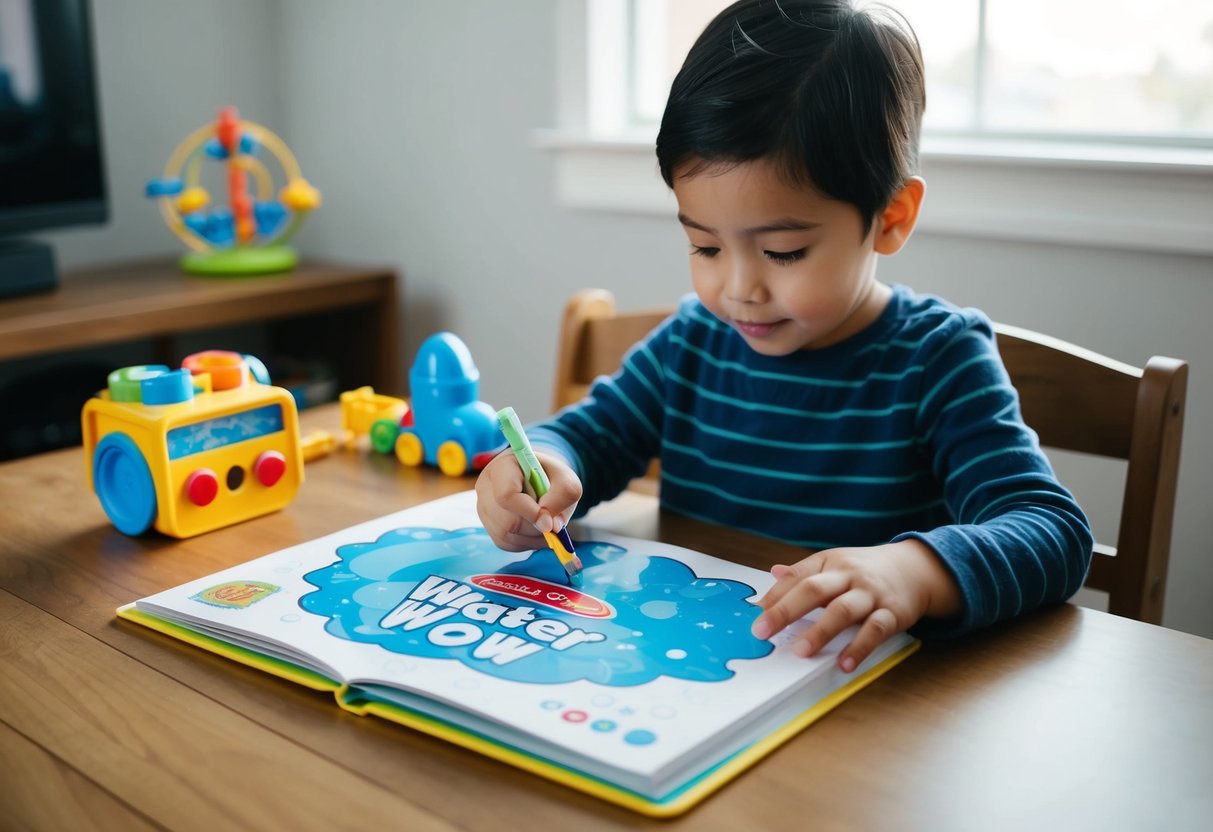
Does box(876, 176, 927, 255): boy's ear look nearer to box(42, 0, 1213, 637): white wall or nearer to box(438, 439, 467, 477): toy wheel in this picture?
box(438, 439, 467, 477): toy wheel

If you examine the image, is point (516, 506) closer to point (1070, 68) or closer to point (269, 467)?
point (269, 467)

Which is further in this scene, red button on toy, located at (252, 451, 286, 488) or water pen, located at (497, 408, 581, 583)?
red button on toy, located at (252, 451, 286, 488)

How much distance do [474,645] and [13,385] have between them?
162 cm

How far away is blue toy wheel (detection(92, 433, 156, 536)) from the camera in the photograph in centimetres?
87

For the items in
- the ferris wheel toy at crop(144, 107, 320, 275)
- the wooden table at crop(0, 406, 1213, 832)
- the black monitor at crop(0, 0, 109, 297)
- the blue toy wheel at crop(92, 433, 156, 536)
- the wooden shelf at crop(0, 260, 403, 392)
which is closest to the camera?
the wooden table at crop(0, 406, 1213, 832)

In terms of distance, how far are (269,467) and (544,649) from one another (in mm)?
361

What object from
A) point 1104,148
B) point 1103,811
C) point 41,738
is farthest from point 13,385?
point 1103,811

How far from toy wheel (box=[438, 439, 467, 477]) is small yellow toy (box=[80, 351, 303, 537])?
14cm

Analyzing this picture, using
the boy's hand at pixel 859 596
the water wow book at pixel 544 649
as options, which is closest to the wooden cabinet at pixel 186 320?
the water wow book at pixel 544 649

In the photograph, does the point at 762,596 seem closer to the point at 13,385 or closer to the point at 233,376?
the point at 233,376

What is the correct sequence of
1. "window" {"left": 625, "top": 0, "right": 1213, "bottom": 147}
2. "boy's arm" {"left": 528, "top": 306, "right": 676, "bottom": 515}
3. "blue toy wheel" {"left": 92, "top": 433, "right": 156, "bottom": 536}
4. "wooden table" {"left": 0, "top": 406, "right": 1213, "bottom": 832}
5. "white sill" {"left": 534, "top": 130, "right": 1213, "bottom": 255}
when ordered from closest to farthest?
"wooden table" {"left": 0, "top": 406, "right": 1213, "bottom": 832} → "blue toy wheel" {"left": 92, "top": 433, "right": 156, "bottom": 536} → "boy's arm" {"left": 528, "top": 306, "right": 676, "bottom": 515} → "white sill" {"left": 534, "top": 130, "right": 1213, "bottom": 255} → "window" {"left": 625, "top": 0, "right": 1213, "bottom": 147}

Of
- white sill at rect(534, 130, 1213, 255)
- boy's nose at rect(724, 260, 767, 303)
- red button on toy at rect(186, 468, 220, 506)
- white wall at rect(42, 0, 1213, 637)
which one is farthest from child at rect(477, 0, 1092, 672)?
white wall at rect(42, 0, 1213, 637)

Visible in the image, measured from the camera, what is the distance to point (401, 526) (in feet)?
2.86

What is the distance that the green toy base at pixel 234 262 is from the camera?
6.98ft
